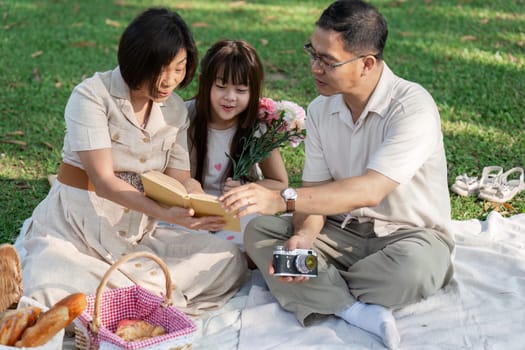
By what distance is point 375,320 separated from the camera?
422 cm

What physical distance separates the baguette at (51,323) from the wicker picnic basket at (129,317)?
14cm

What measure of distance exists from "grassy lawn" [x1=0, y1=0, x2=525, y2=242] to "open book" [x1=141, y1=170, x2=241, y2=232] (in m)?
1.59

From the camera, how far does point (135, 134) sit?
15.0 feet

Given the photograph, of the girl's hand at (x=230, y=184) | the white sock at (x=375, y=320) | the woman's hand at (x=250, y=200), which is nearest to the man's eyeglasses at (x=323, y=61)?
the woman's hand at (x=250, y=200)

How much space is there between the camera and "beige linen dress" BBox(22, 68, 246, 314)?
436cm

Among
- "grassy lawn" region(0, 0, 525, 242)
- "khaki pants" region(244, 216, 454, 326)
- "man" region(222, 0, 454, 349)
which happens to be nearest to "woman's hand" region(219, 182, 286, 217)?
"man" region(222, 0, 454, 349)

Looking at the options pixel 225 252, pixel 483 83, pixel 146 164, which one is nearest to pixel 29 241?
pixel 146 164

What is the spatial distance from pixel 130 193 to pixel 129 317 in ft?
2.22

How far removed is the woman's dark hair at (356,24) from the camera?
4.20 m

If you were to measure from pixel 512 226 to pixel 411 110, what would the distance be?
5.42 feet

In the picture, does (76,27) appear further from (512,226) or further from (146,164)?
(512,226)

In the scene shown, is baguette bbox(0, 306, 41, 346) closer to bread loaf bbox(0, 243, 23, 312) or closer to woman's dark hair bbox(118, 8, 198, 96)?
bread loaf bbox(0, 243, 23, 312)

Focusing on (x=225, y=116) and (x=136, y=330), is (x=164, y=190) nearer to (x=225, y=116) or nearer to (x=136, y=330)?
(x=136, y=330)

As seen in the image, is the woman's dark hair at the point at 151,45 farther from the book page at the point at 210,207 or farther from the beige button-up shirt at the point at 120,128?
the book page at the point at 210,207
